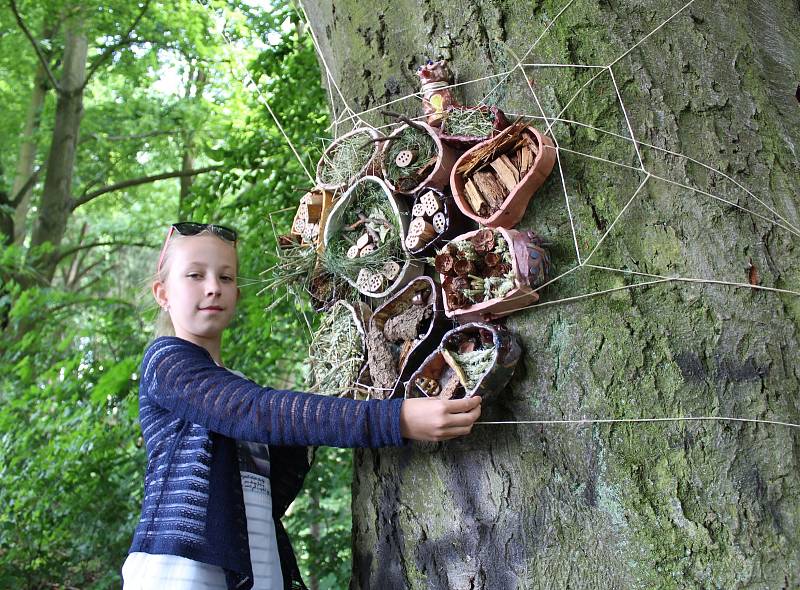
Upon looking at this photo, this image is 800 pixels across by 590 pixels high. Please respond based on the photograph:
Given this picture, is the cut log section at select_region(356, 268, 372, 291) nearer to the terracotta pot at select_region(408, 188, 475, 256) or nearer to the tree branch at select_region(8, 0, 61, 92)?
the terracotta pot at select_region(408, 188, 475, 256)

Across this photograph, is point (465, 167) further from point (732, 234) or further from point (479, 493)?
point (479, 493)

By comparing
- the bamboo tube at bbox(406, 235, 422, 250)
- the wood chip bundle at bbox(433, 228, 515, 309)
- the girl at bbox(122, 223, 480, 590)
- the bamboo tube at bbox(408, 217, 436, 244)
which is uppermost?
the bamboo tube at bbox(408, 217, 436, 244)

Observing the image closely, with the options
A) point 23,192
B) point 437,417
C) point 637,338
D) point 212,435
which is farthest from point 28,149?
point 637,338

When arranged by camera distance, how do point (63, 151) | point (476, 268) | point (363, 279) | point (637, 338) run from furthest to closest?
point (63, 151) → point (363, 279) → point (476, 268) → point (637, 338)

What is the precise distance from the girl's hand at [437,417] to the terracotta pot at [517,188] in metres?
0.35

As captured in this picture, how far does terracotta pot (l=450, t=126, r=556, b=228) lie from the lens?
1355mm

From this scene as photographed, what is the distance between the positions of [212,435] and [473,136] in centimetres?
82

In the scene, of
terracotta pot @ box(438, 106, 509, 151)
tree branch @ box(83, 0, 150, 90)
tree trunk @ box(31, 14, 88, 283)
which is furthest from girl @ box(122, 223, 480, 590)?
tree trunk @ box(31, 14, 88, 283)

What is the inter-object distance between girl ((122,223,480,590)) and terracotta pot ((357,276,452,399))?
0.17m

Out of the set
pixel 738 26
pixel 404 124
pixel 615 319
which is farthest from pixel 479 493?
pixel 738 26

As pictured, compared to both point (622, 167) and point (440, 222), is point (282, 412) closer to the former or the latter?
point (440, 222)

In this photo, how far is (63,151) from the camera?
265 inches

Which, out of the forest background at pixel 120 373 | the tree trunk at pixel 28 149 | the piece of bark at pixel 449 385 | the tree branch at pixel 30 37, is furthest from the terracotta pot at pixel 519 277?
the tree trunk at pixel 28 149

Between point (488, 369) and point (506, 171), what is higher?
point (506, 171)
